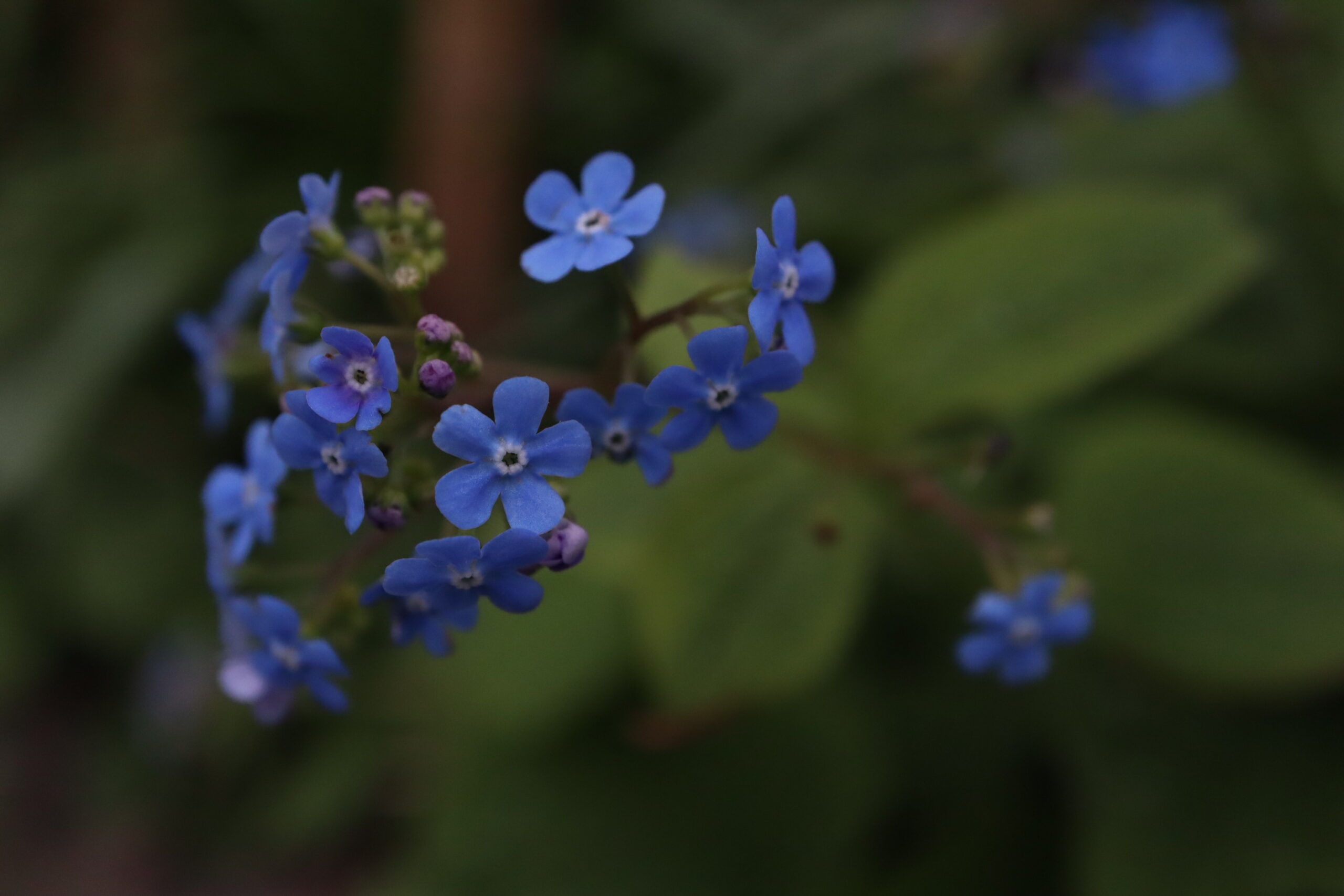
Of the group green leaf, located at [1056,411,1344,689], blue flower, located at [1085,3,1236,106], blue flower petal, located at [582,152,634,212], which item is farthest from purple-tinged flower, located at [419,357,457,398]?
blue flower, located at [1085,3,1236,106]

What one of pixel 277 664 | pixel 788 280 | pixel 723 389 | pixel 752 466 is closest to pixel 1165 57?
pixel 752 466

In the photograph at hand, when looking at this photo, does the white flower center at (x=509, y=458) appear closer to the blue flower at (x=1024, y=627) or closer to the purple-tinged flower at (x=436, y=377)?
the purple-tinged flower at (x=436, y=377)

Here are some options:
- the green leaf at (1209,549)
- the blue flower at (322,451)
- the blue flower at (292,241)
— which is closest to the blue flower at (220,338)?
the blue flower at (292,241)

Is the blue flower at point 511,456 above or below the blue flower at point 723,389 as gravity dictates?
below

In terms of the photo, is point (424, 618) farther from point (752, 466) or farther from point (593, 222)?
point (752, 466)

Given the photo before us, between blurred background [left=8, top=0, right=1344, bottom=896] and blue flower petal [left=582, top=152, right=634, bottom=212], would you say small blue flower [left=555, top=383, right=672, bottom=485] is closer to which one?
blue flower petal [left=582, top=152, right=634, bottom=212]
